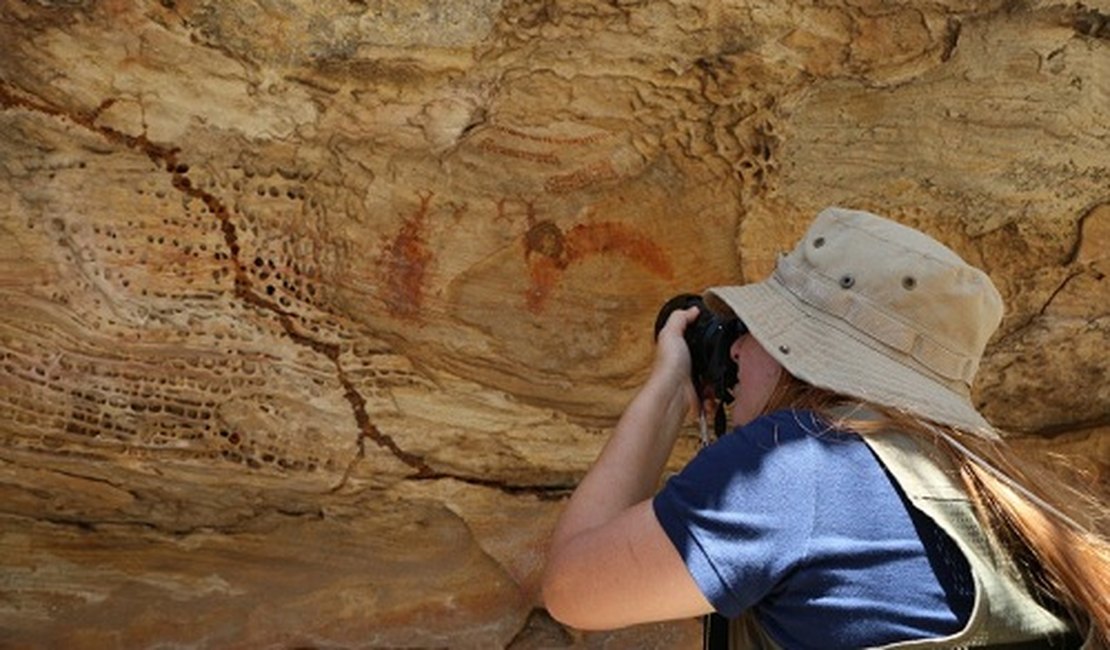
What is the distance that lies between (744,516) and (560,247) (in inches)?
46.0

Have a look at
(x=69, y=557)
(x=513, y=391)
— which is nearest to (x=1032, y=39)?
(x=513, y=391)

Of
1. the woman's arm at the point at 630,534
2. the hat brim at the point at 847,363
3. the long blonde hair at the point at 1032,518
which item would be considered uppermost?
the hat brim at the point at 847,363

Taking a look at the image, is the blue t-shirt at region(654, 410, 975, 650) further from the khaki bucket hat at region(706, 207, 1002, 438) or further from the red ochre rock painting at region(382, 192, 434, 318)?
the red ochre rock painting at region(382, 192, 434, 318)

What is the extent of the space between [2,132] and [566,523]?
1.16 meters

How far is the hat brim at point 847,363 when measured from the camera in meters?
1.27

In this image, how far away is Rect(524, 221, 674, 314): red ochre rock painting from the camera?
7.41 ft

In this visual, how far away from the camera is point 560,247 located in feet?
7.43

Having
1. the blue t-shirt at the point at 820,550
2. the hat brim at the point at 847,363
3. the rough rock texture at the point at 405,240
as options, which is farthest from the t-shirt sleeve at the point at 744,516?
the rough rock texture at the point at 405,240

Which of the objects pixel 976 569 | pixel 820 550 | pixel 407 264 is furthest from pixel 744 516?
pixel 407 264

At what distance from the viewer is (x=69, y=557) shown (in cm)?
221

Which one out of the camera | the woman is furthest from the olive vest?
the camera

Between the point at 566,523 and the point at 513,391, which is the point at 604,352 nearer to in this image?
the point at 513,391

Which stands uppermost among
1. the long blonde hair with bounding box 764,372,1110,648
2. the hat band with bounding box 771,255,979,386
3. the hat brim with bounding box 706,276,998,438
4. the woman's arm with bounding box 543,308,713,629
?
Result: the hat band with bounding box 771,255,979,386

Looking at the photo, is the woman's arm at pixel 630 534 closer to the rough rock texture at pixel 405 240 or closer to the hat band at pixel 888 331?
the hat band at pixel 888 331
